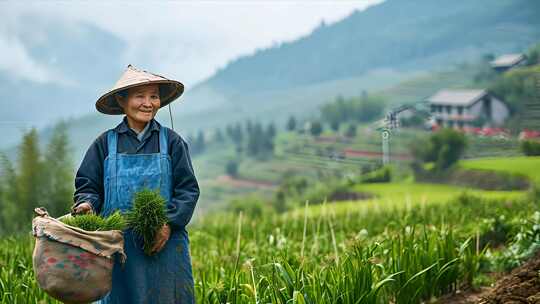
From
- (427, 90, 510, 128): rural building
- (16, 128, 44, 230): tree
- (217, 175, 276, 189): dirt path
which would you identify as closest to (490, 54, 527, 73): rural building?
(427, 90, 510, 128): rural building

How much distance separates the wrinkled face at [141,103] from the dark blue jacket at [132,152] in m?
0.06

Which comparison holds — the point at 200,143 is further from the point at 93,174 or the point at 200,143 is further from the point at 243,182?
the point at 93,174

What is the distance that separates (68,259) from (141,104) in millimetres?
736

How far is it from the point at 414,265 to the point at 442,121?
20.9 m

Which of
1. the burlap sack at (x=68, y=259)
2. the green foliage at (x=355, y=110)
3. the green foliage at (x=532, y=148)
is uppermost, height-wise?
the green foliage at (x=355, y=110)

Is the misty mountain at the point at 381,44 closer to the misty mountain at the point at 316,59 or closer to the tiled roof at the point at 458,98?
the misty mountain at the point at 316,59

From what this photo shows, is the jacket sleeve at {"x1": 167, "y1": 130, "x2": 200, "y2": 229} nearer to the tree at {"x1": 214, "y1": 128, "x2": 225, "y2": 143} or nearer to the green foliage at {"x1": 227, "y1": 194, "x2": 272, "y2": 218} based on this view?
the green foliage at {"x1": 227, "y1": 194, "x2": 272, "y2": 218}

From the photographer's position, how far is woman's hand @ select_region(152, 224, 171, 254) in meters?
2.81

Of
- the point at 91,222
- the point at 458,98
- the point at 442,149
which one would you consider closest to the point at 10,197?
the point at 442,149

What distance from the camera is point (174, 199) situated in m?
2.92

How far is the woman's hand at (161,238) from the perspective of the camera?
281 cm

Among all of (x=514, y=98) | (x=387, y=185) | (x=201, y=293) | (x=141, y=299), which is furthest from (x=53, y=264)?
(x=514, y=98)

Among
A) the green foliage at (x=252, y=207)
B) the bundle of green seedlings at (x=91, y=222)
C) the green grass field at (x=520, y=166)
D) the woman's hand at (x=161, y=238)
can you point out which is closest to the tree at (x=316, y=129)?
the green foliage at (x=252, y=207)

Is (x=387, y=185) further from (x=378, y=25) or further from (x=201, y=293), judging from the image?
(x=378, y=25)
